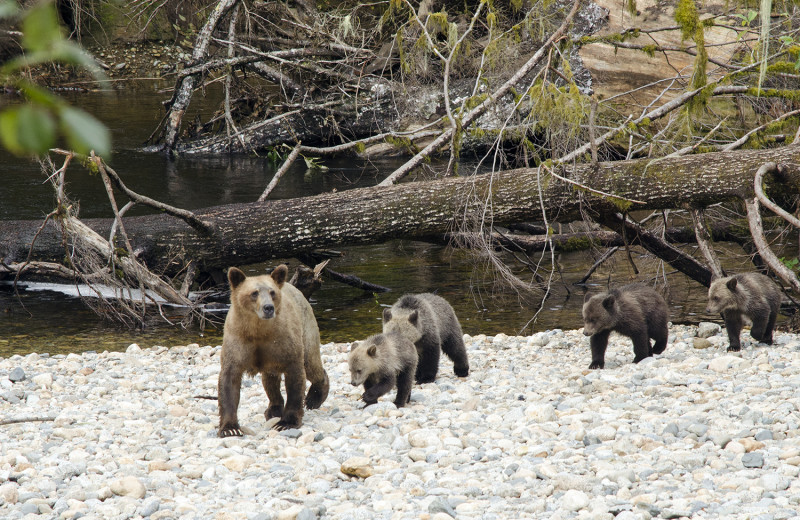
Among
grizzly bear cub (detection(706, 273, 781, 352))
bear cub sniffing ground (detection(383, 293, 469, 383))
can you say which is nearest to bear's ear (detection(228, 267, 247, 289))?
bear cub sniffing ground (detection(383, 293, 469, 383))

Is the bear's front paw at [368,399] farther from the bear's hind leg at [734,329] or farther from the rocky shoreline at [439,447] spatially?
the bear's hind leg at [734,329]

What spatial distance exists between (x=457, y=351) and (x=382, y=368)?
1.34m

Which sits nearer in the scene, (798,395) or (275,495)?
(275,495)

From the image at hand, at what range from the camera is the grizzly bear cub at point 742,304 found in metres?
8.00

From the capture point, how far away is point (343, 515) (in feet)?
13.9

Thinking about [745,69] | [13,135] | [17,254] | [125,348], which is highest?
[745,69]

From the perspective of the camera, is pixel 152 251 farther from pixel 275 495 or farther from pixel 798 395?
pixel 798 395

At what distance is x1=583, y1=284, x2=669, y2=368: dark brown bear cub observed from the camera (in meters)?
7.70

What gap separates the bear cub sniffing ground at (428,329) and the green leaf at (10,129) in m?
6.11

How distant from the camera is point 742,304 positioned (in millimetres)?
7984

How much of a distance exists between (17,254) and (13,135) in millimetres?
11201

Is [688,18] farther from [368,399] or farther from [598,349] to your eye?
[368,399]

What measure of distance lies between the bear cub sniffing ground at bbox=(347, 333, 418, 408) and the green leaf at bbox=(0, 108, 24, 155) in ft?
18.6

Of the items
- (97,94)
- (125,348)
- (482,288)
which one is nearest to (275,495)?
(125,348)
